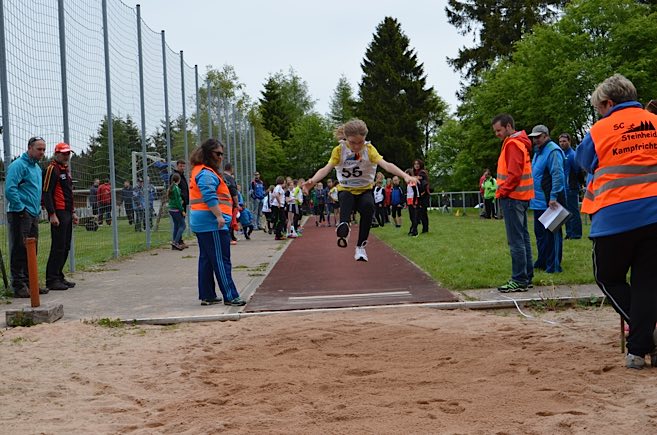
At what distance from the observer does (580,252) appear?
1252 centimetres

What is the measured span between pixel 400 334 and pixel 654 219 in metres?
2.50

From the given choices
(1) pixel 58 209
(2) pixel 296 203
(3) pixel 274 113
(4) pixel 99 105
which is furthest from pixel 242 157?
(3) pixel 274 113

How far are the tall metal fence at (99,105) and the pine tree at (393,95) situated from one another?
4718cm

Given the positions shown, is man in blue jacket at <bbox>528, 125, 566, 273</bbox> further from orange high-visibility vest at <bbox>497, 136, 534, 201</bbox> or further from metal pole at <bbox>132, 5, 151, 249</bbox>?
metal pole at <bbox>132, 5, 151, 249</bbox>

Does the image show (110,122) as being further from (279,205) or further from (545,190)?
(545,190)

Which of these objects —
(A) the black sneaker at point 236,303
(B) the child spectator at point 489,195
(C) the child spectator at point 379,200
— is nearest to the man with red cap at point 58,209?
(A) the black sneaker at point 236,303

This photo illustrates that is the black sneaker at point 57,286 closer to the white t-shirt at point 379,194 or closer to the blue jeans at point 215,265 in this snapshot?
the blue jeans at point 215,265

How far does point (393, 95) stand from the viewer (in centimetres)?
7238

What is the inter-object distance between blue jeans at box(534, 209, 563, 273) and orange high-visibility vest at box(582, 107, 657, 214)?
466 cm

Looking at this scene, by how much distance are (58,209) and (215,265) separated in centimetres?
327

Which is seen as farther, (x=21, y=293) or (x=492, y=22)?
(x=492, y=22)

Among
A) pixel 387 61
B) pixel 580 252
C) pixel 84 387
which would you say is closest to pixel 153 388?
pixel 84 387

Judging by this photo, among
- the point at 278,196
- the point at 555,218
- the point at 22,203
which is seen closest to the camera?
the point at 555,218

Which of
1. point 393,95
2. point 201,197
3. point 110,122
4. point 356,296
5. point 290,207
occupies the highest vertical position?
point 393,95
